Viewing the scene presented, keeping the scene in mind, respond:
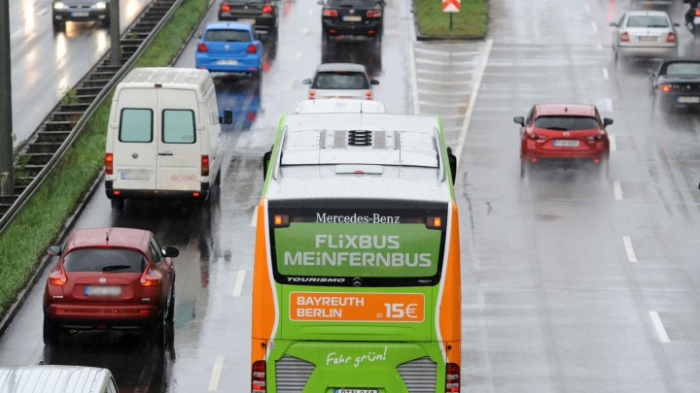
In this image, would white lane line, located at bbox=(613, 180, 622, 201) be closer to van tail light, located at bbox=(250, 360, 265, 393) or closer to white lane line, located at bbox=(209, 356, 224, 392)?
white lane line, located at bbox=(209, 356, 224, 392)

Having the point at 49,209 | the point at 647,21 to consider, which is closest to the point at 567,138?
the point at 49,209

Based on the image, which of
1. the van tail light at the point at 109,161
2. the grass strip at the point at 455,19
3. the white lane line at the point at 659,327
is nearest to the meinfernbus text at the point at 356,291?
the white lane line at the point at 659,327

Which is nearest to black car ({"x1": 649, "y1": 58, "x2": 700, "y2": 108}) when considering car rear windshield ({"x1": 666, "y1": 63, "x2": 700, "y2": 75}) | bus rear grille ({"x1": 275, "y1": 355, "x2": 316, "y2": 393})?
car rear windshield ({"x1": 666, "y1": 63, "x2": 700, "y2": 75})

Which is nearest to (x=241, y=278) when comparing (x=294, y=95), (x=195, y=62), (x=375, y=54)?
(x=294, y=95)

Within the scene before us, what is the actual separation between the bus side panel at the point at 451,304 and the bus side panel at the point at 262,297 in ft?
5.87

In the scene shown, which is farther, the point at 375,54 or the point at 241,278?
the point at 375,54

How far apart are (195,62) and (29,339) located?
80.8 ft

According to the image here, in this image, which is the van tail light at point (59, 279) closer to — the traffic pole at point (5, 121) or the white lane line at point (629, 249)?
the traffic pole at point (5, 121)

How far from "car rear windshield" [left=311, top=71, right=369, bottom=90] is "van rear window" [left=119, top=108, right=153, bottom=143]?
36.3ft

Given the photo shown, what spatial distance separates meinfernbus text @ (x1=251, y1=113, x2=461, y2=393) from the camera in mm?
16422

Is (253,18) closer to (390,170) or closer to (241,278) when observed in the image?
(241,278)

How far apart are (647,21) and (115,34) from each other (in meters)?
17.7

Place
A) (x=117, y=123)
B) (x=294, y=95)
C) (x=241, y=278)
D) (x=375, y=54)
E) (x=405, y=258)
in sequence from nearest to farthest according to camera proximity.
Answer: (x=405, y=258) < (x=241, y=278) < (x=117, y=123) < (x=294, y=95) < (x=375, y=54)

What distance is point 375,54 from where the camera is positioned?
165ft
